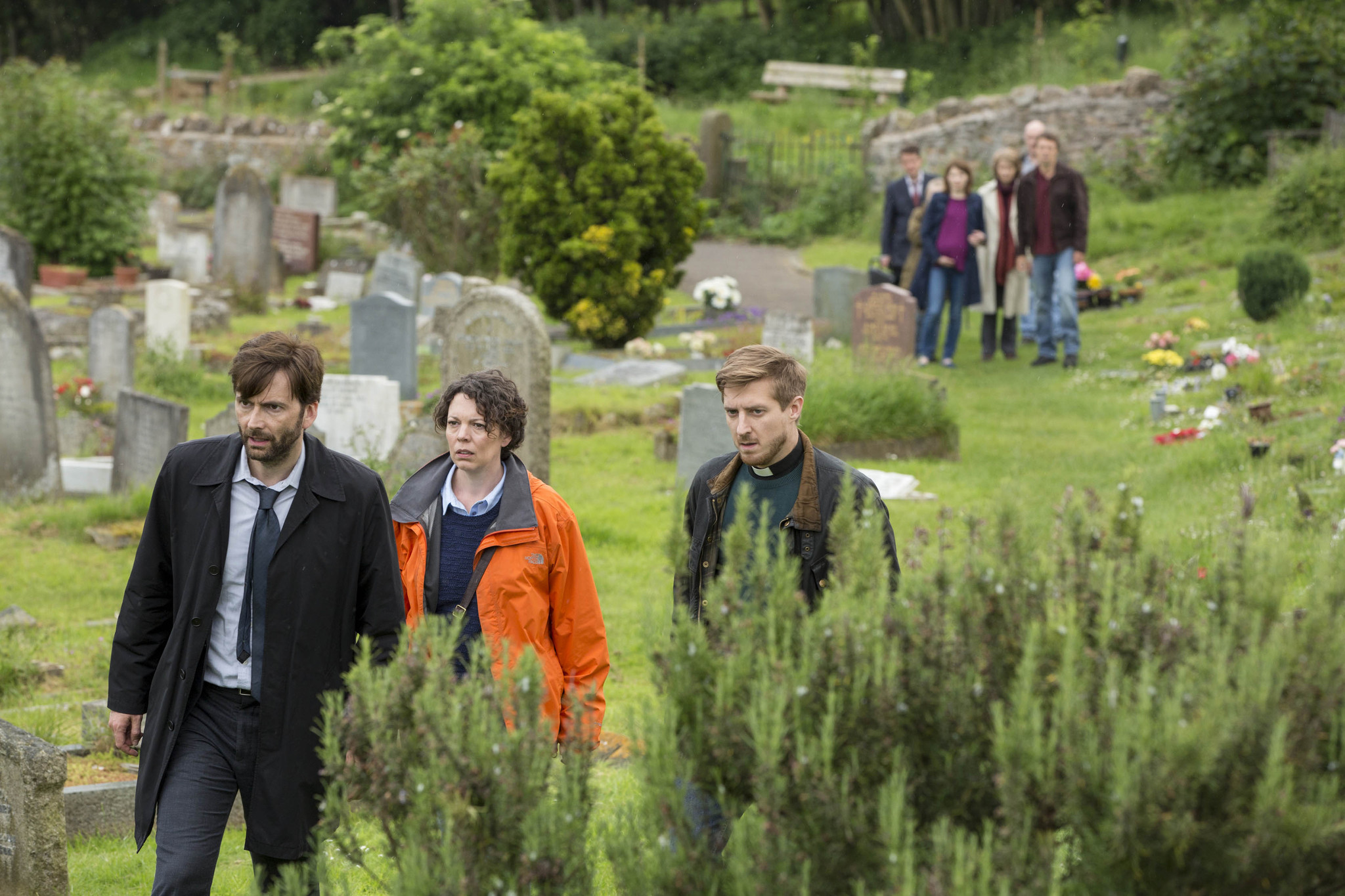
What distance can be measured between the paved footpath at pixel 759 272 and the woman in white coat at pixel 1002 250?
3527 millimetres

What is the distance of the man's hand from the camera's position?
3.63 metres

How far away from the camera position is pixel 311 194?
2816 centimetres

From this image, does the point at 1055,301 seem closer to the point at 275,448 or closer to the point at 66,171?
the point at 275,448

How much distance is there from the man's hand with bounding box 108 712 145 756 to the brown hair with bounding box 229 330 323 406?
0.93 meters

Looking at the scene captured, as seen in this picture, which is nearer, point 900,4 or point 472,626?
point 472,626

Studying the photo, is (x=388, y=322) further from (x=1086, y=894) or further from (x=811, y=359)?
(x=1086, y=894)

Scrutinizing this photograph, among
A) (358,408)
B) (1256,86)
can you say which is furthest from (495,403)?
(1256,86)

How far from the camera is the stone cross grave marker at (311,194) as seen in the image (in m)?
27.9

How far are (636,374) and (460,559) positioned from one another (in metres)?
10.6

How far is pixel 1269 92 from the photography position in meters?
19.4

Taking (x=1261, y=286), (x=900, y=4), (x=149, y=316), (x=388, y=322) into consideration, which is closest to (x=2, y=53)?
(x=900, y=4)

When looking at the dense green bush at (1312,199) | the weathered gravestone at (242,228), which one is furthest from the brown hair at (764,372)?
the weathered gravestone at (242,228)

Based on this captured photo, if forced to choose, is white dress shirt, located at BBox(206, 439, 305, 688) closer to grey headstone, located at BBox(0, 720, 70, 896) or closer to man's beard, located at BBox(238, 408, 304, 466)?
man's beard, located at BBox(238, 408, 304, 466)

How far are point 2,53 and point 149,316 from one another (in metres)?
48.7
